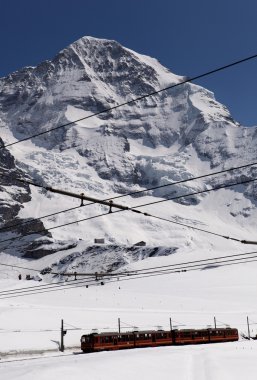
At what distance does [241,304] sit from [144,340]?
42.5 metres

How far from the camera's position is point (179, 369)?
30.7 meters

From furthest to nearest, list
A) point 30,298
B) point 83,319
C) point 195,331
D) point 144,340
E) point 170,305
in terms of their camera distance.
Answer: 1. point 30,298
2. point 170,305
3. point 83,319
4. point 195,331
5. point 144,340

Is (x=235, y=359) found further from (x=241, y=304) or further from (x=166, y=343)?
(x=241, y=304)

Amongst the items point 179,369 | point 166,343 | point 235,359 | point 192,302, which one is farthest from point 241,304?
point 179,369

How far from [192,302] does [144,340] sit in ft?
137

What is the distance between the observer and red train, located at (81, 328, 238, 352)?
161 ft

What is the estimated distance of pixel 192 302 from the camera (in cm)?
9281

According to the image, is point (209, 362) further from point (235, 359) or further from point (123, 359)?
point (123, 359)

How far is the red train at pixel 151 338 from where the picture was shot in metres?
49.0

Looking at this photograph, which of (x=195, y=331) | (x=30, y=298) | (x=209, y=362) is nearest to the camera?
(x=209, y=362)

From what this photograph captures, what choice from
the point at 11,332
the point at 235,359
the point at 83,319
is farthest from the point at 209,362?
the point at 83,319

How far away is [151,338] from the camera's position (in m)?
53.8

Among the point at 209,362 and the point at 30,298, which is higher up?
the point at 30,298

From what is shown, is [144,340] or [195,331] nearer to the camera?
[144,340]
